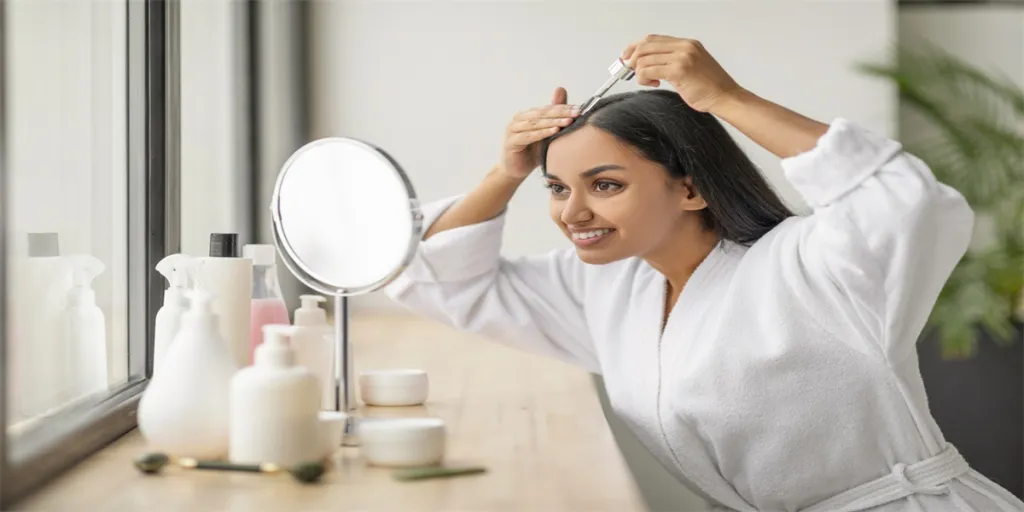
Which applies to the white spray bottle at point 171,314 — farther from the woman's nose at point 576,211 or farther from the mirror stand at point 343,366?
the woman's nose at point 576,211

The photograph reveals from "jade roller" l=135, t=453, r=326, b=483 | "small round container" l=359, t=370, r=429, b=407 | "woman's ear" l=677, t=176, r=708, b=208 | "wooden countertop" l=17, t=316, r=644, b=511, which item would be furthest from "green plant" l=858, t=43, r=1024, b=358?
"jade roller" l=135, t=453, r=326, b=483

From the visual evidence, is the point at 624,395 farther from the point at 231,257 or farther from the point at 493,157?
the point at 493,157

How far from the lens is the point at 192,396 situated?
1013 mm

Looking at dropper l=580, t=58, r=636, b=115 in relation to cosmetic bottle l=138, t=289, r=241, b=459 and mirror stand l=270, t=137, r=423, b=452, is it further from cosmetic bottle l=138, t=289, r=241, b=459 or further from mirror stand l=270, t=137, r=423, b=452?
cosmetic bottle l=138, t=289, r=241, b=459

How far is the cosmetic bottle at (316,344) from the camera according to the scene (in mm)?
1299

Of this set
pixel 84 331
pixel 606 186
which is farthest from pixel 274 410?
pixel 606 186

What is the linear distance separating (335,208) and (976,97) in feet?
9.18

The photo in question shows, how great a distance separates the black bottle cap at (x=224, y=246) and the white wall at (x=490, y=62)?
1649mm

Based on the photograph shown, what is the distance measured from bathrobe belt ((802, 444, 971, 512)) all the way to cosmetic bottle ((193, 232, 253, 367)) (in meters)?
0.84

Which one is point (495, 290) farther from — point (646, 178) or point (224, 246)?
point (224, 246)

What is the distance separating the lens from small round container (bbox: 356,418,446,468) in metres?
1.06

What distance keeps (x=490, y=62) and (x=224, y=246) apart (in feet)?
5.71

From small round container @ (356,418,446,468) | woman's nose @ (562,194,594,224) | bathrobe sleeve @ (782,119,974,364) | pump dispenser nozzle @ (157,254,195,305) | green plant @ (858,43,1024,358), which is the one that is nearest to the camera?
small round container @ (356,418,446,468)

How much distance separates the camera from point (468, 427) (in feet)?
4.41
